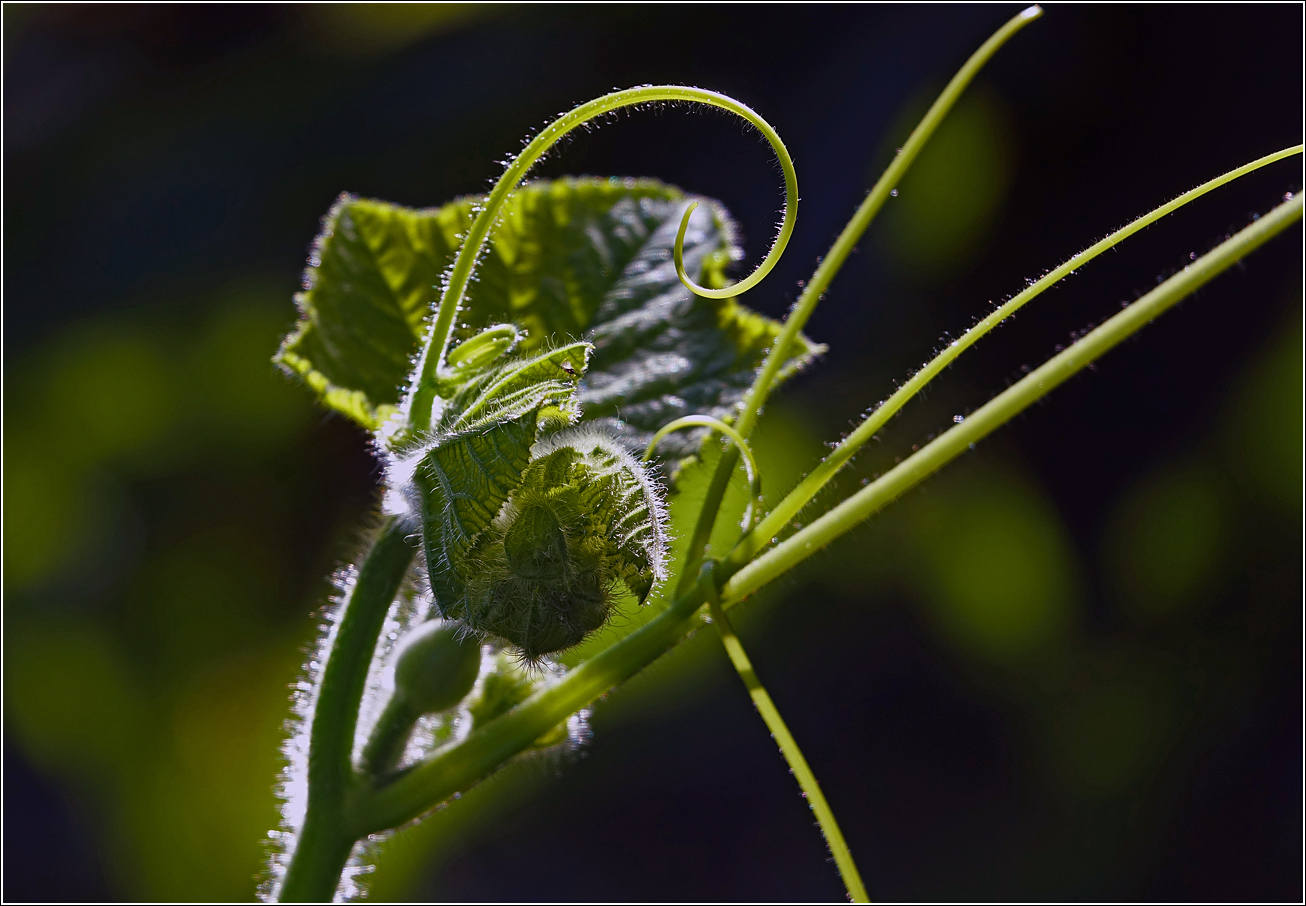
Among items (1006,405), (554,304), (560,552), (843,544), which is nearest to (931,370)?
(1006,405)

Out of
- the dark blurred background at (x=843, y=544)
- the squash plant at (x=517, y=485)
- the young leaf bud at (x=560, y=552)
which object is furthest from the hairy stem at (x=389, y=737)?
the dark blurred background at (x=843, y=544)

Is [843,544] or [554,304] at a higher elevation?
[554,304]

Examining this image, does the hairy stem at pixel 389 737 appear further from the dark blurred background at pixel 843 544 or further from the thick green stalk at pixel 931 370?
the dark blurred background at pixel 843 544

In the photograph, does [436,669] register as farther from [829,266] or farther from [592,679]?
[829,266]

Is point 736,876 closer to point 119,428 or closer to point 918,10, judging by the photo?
point 119,428

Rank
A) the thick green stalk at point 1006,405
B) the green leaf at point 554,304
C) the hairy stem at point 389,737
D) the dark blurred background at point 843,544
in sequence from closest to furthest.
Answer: the thick green stalk at point 1006,405 < the hairy stem at point 389,737 < the green leaf at point 554,304 < the dark blurred background at point 843,544

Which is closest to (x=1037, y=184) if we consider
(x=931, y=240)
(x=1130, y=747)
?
(x=931, y=240)

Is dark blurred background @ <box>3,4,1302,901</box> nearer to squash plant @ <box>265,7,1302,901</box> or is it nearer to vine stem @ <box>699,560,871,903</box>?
squash plant @ <box>265,7,1302,901</box>
